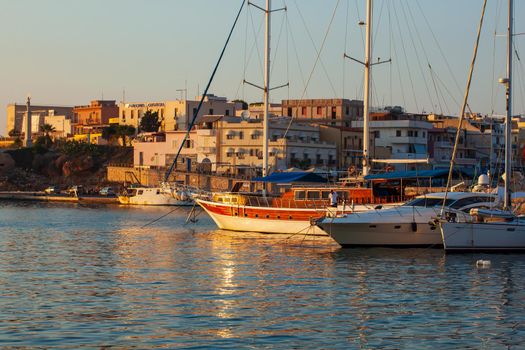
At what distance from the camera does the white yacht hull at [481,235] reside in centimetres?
4469

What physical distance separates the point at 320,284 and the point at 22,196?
343 feet

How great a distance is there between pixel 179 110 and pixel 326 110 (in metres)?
25.0

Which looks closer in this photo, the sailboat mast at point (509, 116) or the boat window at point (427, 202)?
the boat window at point (427, 202)

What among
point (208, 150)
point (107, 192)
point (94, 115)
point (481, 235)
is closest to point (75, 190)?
Answer: point (107, 192)

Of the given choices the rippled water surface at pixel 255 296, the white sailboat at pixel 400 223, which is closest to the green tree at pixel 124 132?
the rippled water surface at pixel 255 296

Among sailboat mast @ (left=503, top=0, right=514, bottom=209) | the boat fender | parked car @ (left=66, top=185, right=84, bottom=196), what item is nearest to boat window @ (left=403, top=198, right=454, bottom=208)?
sailboat mast @ (left=503, top=0, right=514, bottom=209)

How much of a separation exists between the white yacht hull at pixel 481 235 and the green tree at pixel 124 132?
10921 centimetres

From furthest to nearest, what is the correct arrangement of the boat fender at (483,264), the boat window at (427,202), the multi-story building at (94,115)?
1. the multi-story building at (94,115)
2. the boat window at (427,202)
3. the boat fender at (483,264)

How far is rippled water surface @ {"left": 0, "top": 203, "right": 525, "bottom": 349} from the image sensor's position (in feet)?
84.0

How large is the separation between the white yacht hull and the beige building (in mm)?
90972

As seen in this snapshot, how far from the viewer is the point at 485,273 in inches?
1522

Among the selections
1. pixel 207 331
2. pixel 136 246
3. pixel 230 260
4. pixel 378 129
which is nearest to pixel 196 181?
pixel 378 129

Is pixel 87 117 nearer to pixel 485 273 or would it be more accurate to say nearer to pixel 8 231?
pixel 8 231

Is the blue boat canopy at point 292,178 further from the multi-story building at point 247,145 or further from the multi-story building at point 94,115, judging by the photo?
the multi-story building at point 94,115
